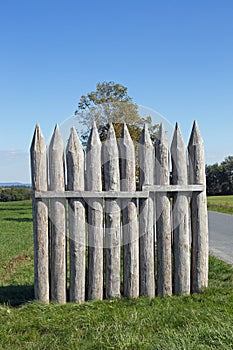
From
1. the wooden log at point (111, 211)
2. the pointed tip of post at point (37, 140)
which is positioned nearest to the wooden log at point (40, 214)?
the pointed tip of post at point (37, 140)

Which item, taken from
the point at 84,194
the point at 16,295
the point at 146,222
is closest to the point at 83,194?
the point at 84,194

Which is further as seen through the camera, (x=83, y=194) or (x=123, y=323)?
(x=83, y=194)

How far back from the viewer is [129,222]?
6.53 m

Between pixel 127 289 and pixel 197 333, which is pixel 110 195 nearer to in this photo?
pixel 127 289

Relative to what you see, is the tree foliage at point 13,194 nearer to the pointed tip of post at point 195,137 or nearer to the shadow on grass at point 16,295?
the shadow on grass at point 16,295

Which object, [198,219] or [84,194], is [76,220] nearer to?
[84,194]

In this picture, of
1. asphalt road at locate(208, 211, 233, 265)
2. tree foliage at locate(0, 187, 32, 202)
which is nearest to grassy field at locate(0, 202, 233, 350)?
asphalt road at locate(208, 211, 233, 265)

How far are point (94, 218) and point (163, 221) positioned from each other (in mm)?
1030

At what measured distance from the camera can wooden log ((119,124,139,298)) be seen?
6.53 meters

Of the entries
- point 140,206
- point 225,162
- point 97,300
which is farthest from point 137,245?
point 225,162

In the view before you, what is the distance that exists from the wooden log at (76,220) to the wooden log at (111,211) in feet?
1.14

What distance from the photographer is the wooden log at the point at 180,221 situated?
6727mm

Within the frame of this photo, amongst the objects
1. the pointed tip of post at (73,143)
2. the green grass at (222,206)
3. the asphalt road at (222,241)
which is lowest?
the asphalt road at (222,241)

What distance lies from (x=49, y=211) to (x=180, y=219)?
1944 mm
